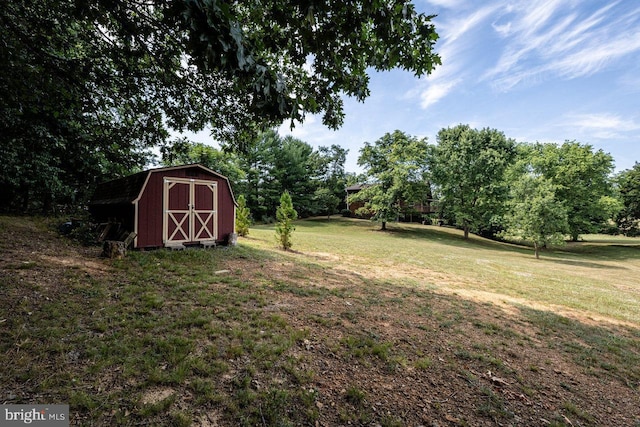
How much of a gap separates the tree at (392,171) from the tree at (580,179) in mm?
10352

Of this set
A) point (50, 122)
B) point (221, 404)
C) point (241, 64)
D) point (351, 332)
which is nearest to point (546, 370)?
point (351, 332)

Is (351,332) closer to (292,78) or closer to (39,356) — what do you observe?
(39,356)

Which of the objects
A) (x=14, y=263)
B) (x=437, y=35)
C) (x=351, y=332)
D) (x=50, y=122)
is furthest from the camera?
(x=50, y=122)

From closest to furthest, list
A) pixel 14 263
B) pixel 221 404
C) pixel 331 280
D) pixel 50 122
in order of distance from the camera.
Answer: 1. pixel 221 404
2. pixel 14 263
3. pixel 331 280
4. pixel 50 122

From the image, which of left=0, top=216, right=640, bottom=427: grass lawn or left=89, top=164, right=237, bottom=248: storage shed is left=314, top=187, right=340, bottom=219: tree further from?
left=0, top=216, right=640, bottom=427: grass lawn

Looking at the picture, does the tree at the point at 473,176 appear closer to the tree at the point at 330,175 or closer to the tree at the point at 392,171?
the tree at the point at 392,171

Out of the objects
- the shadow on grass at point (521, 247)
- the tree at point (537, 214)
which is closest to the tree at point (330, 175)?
the shadow on grass at point (521, 247)

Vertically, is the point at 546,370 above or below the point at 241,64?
below

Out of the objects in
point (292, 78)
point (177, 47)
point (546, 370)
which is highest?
point (177, 47)

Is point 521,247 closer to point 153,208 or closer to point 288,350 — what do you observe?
point 288,350

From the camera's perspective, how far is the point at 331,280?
7.19m

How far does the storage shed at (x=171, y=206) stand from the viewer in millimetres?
8328

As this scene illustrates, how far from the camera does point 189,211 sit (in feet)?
30.7

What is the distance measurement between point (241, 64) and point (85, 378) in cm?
340
